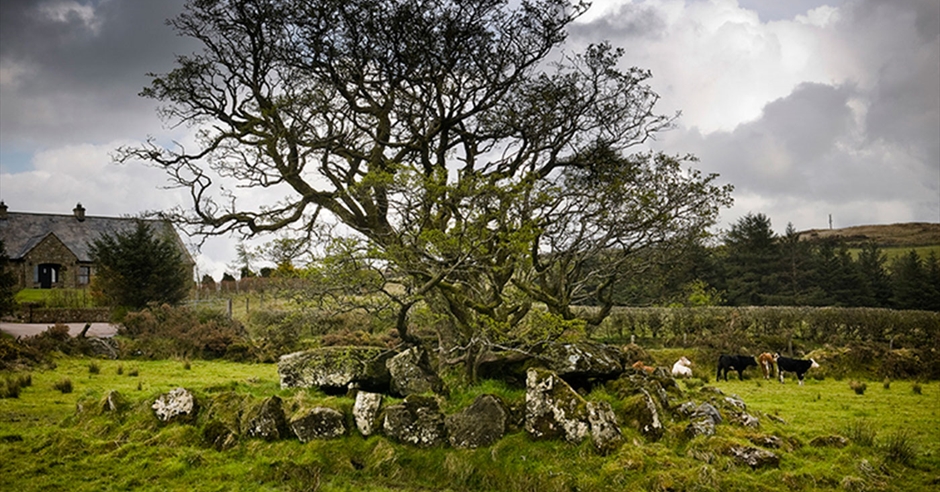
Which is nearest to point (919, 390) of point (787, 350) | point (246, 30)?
point (787, 350)

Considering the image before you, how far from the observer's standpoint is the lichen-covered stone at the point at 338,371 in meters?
14.4

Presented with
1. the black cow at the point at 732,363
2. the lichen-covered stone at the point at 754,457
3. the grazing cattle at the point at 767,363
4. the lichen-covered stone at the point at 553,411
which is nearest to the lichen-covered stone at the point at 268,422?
the lichen-covered stone at the point at 553,411

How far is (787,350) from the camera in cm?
2941

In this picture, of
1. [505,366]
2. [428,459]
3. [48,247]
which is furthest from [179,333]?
[48,247]

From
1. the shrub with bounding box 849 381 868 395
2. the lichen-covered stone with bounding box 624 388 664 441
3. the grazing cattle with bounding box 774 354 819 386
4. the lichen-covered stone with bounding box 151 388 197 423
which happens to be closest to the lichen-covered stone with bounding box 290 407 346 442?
the lichen-covered stone with bounding box 151 388 197 423

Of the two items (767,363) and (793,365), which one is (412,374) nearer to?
(793,365)

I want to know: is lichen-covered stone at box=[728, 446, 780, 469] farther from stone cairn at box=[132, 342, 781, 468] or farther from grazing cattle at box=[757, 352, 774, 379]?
grazing cattle at box=[757, 352, 774, 379]

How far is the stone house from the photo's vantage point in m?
47.3

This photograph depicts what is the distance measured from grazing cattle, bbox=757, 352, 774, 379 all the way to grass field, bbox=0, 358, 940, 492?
836cm

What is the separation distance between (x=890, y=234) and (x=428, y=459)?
107271 millimetres

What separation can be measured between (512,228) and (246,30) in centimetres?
834

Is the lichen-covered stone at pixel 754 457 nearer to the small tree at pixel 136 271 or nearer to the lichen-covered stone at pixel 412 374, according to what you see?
the lichen-covered stone at pixel 412 374

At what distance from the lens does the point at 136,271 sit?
3216cm

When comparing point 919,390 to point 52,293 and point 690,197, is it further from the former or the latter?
point 52,293
